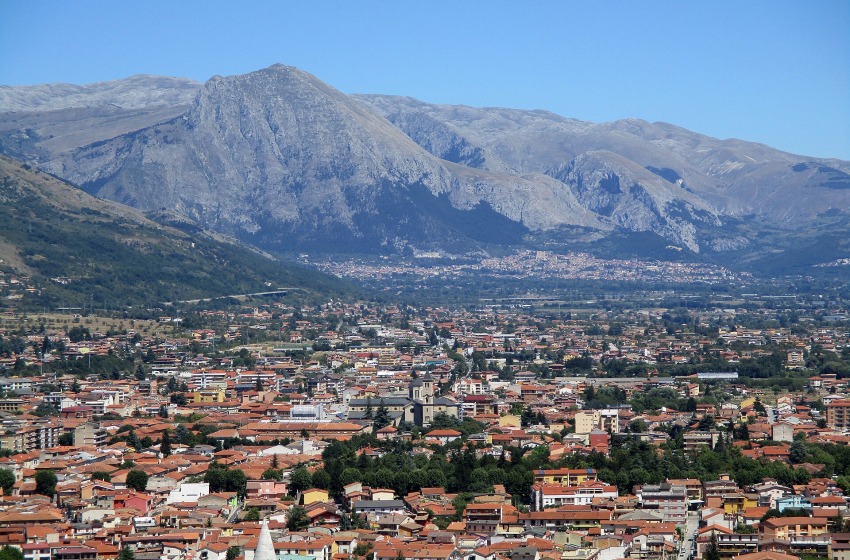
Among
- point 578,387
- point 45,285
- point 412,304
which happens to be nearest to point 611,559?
point 578,387

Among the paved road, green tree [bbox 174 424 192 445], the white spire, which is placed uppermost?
the white spire

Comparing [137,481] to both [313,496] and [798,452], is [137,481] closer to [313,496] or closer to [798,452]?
[313,496]

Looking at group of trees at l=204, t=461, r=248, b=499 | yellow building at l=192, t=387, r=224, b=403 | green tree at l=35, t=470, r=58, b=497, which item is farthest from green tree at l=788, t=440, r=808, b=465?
yellow building at l=192, t=387, r=224, b=403

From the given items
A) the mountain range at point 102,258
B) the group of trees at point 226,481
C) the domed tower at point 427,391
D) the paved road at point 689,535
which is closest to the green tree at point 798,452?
the paved road at point 689,535

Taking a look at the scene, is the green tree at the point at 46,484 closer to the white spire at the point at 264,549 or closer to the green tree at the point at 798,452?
the white spire at the point at 264,549

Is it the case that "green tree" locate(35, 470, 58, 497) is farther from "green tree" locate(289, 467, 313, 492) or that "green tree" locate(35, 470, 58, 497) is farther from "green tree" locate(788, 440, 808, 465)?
"green tree" locate(788, 440, 808, 465)

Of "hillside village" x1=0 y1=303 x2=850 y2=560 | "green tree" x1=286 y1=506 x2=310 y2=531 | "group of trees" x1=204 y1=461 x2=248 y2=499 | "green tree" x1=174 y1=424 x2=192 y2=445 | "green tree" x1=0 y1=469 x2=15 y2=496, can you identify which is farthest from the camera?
"green tree" x1=174 y1=424 x2=192 y2=445

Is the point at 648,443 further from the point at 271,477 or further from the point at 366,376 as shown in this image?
the point at 366,376
